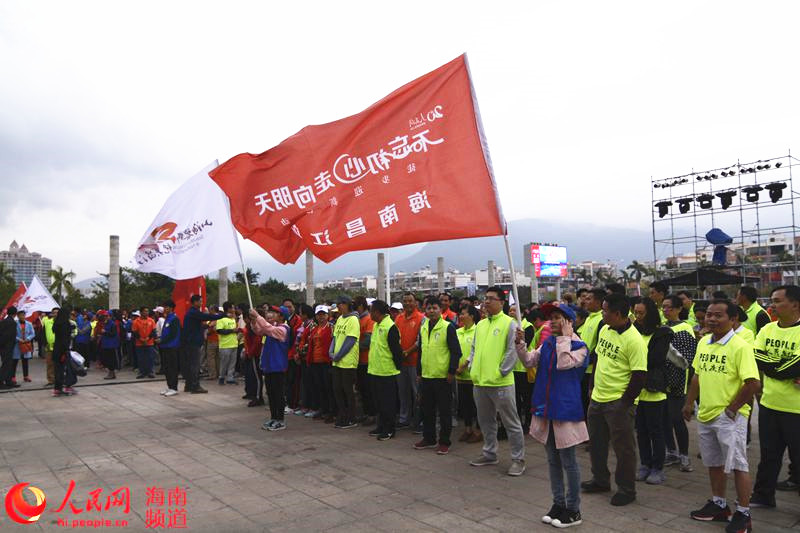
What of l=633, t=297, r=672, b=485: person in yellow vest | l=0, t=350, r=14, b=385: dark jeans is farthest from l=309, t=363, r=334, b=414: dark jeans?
l=0, t=350, r=14, b=385: dark jeans

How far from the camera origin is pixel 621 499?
15.9 feet

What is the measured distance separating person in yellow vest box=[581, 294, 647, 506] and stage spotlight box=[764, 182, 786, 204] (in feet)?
76.6

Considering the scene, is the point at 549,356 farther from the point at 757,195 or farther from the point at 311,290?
the point at 311,290

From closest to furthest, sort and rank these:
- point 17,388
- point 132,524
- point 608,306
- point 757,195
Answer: point 132,524, point 608,306, point 17,388, point 757,195

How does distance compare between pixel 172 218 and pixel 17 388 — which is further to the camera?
pixel 17 388

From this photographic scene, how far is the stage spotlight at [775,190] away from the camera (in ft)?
76.8

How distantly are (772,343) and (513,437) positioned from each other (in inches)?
100

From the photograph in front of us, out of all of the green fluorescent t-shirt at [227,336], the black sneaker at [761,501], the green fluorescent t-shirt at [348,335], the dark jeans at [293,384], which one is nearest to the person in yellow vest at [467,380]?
the green fluorescent t-shirt at [348,335]

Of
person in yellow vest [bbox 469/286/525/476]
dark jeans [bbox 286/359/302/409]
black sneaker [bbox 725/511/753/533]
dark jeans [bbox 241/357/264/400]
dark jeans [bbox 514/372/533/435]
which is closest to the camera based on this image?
black sneaker [bbox 725/511/753/533]

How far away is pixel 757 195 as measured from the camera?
24.2 metres

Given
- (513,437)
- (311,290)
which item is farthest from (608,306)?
(311,290)
